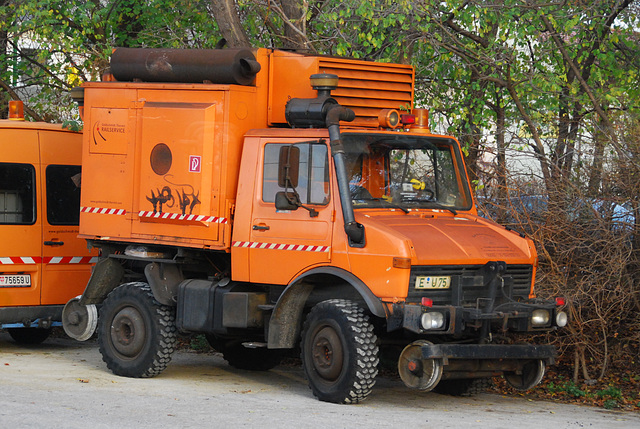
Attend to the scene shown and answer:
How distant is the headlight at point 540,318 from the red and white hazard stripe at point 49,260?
5.88 m

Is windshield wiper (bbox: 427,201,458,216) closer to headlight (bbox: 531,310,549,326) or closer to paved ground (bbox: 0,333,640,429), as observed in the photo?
headlight (bbox: 531,310,549,326)

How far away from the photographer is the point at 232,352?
11328 mm

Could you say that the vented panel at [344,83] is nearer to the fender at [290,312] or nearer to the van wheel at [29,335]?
the fender at [290,312]

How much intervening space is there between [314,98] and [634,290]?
389cm

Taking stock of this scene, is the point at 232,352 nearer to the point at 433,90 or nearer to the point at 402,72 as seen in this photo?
the point at 402,72

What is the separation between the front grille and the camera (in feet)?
27.1

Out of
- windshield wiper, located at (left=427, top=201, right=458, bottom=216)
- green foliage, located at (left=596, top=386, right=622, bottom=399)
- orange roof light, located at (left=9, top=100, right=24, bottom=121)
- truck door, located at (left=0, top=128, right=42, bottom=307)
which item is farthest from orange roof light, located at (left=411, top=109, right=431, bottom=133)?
orange roof light, located at (left=9, top=100, right=24, bottom=121)

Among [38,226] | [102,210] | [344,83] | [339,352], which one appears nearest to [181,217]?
[102,210]

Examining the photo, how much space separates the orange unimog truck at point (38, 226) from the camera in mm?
11523

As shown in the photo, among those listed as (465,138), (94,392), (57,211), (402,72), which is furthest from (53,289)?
(465,138)

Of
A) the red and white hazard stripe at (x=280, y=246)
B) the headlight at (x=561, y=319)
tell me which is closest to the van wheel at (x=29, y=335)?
the red and white hazard stripe at (x=280, y=246)

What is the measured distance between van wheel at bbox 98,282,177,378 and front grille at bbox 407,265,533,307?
9.71 feet

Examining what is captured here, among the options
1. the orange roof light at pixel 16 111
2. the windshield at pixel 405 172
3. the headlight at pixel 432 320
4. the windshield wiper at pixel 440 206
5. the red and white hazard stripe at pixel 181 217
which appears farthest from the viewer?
the orange roof light at pixel 16 111

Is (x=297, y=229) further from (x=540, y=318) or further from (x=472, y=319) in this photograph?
(x=540, y=318)
